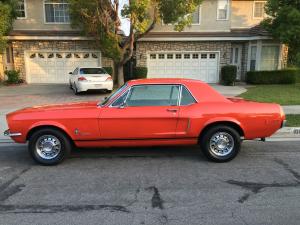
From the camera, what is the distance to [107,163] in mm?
5754

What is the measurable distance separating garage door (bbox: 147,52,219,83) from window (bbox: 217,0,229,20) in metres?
2.61

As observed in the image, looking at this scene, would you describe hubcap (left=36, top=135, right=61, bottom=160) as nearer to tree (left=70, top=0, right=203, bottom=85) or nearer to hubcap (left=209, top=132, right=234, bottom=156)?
hubcap (left=209, top=132, right=234, bottom=156)

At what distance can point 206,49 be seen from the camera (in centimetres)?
2017

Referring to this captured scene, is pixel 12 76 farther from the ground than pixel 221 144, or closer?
farther from the ground

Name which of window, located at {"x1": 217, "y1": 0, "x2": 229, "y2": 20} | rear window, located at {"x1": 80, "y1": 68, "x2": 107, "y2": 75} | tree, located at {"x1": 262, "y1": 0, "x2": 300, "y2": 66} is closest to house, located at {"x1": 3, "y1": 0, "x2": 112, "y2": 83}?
rear window, located at {"x1": 80, "y1": 68, "x2": 107, "y2": 75}

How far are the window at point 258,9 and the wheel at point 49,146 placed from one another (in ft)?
67.5

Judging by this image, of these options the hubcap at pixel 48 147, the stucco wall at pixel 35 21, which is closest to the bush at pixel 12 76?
the stucco wall at pixel 35 21

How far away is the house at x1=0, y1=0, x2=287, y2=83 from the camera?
1991cm

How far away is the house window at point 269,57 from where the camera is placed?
2009cm

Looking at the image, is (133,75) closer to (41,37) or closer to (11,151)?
(41,37)

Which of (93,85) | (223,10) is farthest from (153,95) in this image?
(223,10)

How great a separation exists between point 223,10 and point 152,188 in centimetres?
1854

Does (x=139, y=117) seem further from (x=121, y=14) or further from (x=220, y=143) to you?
(x=121, y=14)

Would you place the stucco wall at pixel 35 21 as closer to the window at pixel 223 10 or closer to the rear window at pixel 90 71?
the rear window at pixel 90 71
